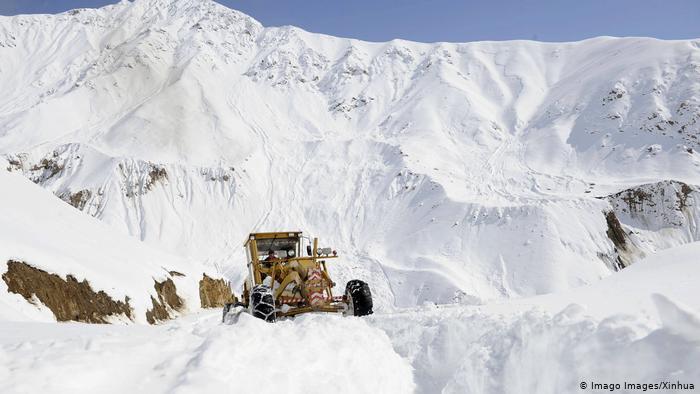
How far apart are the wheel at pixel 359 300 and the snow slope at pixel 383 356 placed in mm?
3824

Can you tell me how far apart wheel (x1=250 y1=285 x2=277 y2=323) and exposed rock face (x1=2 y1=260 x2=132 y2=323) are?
25.5ft

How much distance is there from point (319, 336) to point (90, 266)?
1536 cm

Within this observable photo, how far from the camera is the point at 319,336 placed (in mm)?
6301

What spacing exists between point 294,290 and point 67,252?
10.8 meters

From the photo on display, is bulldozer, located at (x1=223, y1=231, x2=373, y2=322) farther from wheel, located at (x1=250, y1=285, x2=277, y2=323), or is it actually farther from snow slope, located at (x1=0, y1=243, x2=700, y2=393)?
snow slope, located at (x1=0, y1=243, x2=700, y2=393)

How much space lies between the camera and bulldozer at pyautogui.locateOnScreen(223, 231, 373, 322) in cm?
1066

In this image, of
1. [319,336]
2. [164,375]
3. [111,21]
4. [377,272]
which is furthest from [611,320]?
[111,21]

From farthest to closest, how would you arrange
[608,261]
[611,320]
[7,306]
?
[608,261]
[7,306]
[611,320]

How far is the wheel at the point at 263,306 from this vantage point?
406 inches

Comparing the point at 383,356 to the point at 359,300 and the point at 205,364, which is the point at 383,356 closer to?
the point at 205,364

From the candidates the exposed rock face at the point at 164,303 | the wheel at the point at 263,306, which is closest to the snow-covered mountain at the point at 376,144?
the exposed rock face at the point at 164,303

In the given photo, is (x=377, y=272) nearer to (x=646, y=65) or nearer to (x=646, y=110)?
(x=646, y=110)

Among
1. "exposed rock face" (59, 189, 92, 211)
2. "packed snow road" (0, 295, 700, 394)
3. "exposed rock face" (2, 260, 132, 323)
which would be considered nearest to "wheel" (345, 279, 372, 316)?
"packed snow road" (0, 295, 700, 394)

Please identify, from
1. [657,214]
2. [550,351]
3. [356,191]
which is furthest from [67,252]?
[657,214]
